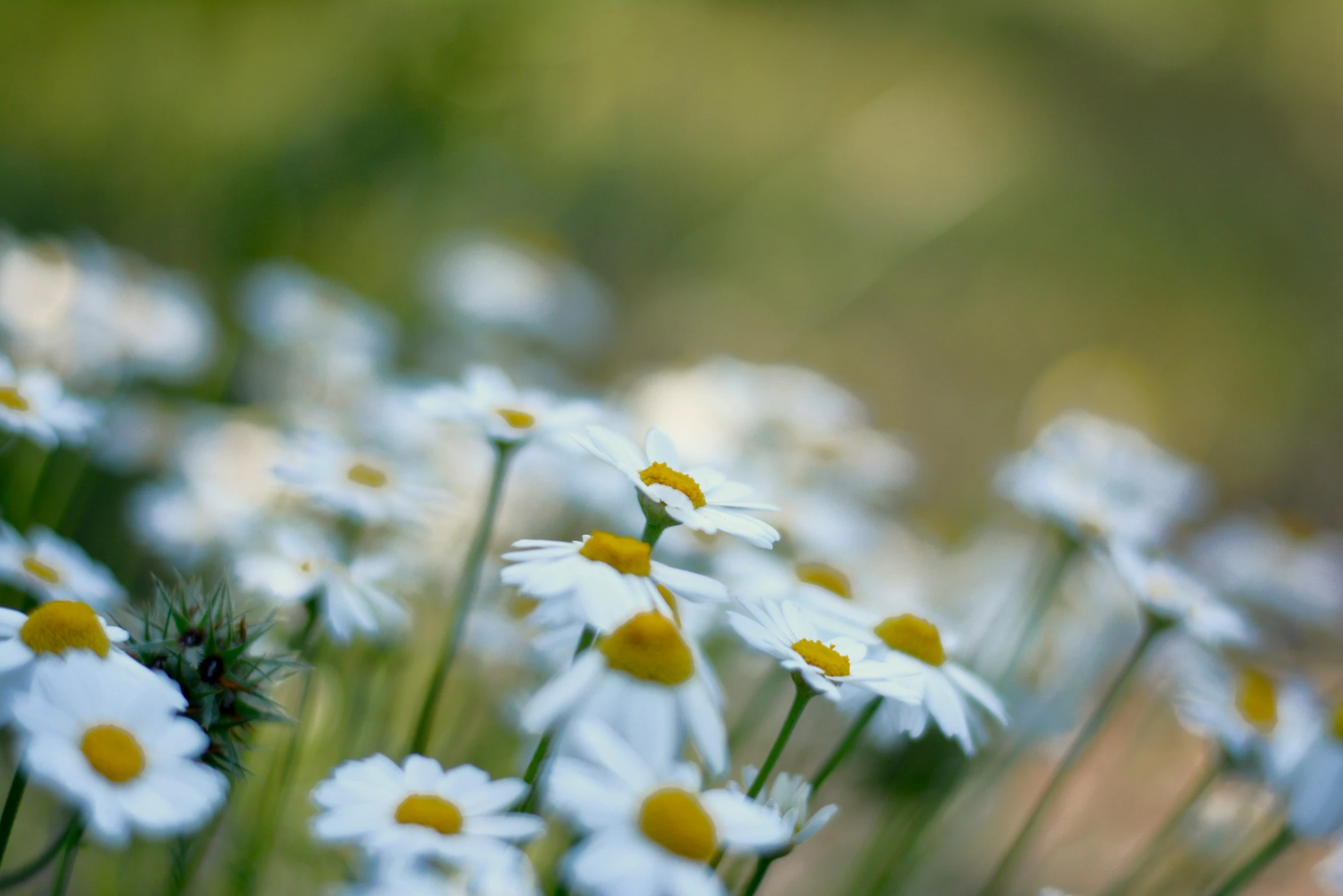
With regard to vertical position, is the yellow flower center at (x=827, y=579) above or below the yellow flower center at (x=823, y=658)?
below

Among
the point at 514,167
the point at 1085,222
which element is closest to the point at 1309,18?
the point at 1085,222

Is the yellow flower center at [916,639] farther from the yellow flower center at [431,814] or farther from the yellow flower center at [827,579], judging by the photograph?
the yellow flower center at [431,814]

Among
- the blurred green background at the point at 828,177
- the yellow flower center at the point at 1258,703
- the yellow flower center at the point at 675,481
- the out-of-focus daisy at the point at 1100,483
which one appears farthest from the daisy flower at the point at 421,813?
the blurred green background at the point at 828,177

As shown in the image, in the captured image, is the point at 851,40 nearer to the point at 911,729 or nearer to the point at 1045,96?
the point at 1045,96

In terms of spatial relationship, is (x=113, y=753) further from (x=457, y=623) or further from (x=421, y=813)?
(x=457, y=623)

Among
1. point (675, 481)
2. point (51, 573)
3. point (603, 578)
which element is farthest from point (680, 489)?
point (51, 573)
